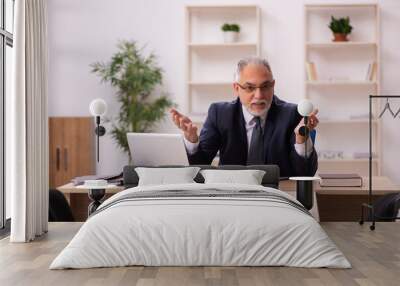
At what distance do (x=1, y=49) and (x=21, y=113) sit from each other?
4.36 ft

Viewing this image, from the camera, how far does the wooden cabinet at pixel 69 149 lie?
346 inches

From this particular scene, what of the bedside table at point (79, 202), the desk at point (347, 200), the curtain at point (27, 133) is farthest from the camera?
the bedside table at point (79, 202)

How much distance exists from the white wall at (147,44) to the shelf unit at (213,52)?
0.13 meters

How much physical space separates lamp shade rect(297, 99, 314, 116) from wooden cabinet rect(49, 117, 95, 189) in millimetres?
3772

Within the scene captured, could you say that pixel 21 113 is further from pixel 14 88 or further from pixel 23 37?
pixel 23 37

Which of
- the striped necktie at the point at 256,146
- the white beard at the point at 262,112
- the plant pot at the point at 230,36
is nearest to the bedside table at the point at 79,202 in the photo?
the striped necktie at the point at 256,146

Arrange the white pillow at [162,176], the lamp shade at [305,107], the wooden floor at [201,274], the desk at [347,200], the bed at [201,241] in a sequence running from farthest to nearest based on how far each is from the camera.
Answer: the desk at [347,200]
the white pillow at [162,176]
the lamp shade at [305,107]
the bed at [201,241]
the wooden floor at [201,274]

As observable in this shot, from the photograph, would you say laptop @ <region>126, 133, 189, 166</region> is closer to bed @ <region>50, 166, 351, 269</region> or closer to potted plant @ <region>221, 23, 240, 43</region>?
bed @ <region>50, 166, 351, 269</region>

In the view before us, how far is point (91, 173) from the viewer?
8.86 meters

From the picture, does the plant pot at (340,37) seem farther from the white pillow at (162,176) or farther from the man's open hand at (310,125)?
the white pillow at (162,176)

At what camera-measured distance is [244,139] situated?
6.08 metres

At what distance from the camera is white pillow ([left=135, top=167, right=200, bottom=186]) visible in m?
5.80

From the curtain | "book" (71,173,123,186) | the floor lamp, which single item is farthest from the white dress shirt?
the curtain

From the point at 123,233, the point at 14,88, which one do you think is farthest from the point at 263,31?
the point at 123,233
